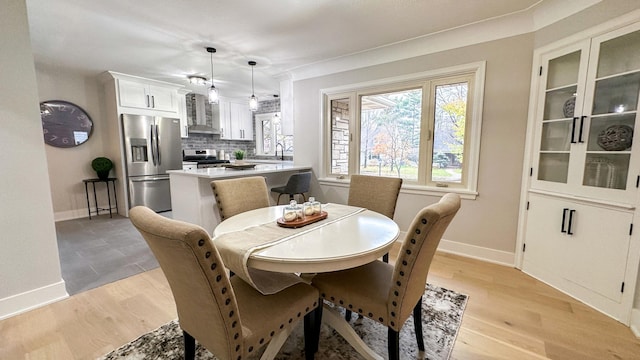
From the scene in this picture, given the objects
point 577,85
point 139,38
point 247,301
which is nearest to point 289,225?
point 247,301

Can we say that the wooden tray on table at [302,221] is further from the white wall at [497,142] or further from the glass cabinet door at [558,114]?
the glass cabinet door at [558,114]

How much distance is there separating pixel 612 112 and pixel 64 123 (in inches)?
262

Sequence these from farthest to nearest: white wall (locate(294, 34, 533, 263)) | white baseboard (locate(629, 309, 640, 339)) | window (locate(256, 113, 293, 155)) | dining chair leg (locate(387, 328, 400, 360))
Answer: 1. window (locate(256, 113, 293, 155))
2. white wall (locate(294, 34, 533, 263))
3. white baseboard (locate(629, 309, 640, 339))
4. dining chair leg (locate(387, 328, 400, 360))

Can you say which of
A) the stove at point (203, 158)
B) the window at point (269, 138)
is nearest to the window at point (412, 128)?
the window at point (269, 138)

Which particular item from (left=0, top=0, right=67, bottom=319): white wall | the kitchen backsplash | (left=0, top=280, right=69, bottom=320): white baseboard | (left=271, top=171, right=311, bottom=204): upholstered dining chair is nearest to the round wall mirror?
the kitchen backsplash

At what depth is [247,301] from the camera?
1.22 m

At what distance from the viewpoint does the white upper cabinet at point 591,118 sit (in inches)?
73.6

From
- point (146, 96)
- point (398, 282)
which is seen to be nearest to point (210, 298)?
point (398, 282)

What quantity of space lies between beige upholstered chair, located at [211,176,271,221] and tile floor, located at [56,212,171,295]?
1.29 metres

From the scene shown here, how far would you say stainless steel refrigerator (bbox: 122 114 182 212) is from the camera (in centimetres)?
434

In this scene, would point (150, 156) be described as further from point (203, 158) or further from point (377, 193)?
point (377, 193)

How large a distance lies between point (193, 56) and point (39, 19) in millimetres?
1378

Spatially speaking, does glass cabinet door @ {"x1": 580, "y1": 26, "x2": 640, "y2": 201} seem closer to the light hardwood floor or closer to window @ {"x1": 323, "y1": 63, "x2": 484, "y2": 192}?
window @ {"x1": 323, "y1": 63, "x2": 484, "y2": 192}

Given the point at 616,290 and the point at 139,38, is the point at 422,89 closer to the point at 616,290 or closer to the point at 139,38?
the point at 616,290
